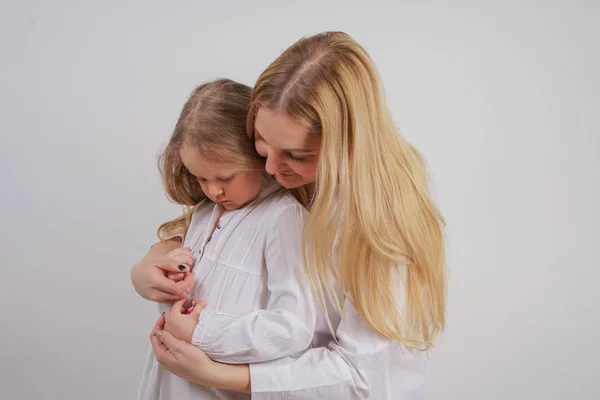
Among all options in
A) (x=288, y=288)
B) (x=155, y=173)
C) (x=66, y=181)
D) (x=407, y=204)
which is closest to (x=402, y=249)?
(x=407, y=204)

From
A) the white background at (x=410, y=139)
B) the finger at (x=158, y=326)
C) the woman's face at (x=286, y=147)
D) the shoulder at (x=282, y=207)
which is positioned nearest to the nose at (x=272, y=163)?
the woman's face at (x=286, y=147)

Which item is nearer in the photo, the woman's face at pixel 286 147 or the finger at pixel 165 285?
the woman's face at pixel 286 147

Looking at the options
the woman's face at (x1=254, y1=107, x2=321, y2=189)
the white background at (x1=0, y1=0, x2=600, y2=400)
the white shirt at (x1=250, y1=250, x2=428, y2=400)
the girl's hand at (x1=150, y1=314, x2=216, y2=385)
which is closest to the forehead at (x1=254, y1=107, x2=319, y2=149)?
the woman's face at (x1=254, y1=107, x2=321, y2=189)

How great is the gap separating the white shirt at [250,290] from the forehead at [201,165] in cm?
10

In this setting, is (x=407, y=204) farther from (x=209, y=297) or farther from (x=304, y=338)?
(x=209, y=297)

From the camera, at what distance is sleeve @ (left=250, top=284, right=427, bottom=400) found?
129 cm

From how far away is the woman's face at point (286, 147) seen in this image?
125cm

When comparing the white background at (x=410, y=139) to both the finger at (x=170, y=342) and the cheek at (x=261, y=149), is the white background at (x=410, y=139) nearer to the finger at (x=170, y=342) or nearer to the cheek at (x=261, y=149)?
the cheek at (x=261, y=149)

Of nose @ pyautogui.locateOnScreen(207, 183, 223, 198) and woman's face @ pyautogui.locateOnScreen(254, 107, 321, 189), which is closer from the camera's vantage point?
woman's face @ pyautogui.locateOnScreen(254, 107, 321, 189)

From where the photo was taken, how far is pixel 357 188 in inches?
49.3

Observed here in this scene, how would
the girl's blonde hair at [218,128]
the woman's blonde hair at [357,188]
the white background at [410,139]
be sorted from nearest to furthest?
the woman's blonde hair at [357,188] < the girl's blonde hair at [218,128] < the white background at [410,139]

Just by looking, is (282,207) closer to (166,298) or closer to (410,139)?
(166,298)

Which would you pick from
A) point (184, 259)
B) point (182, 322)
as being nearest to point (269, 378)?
point (182, 322)

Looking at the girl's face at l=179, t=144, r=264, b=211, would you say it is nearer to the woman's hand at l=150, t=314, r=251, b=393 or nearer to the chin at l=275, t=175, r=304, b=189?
the chin at l=275, t=175, r=304, b=189
